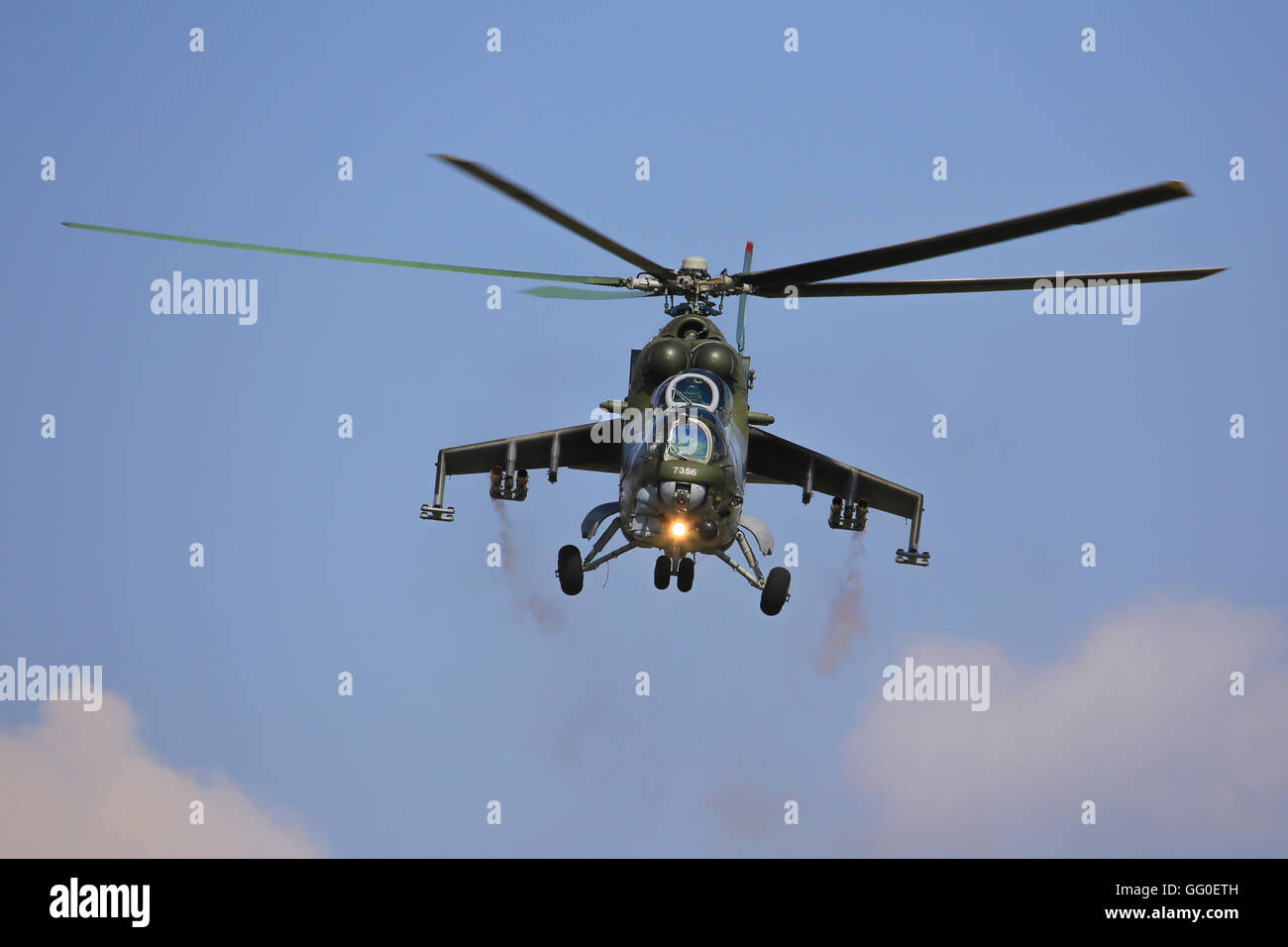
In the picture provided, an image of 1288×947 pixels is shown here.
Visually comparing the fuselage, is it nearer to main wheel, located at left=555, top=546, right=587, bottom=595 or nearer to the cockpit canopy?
the cockpit canopy

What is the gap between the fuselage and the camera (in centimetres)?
3216

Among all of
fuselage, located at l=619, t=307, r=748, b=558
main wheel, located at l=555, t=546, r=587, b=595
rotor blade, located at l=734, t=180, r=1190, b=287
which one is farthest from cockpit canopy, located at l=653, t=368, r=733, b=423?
main wheel, located at l=555, t=546, r=587, b=595

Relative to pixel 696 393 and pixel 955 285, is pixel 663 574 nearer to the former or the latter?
pixel 696 393

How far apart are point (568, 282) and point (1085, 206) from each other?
12785mm

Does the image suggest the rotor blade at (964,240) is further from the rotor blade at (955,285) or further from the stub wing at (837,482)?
the stub wing at (837,482)

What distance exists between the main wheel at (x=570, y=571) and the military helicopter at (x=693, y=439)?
0.10ft

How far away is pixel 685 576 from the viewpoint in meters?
34.5

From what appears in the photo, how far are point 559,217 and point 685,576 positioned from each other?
27.7 feet

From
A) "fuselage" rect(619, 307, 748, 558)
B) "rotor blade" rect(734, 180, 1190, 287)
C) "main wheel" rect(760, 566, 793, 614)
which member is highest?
"rotor blade" rect(734, 180, 1190, 287)

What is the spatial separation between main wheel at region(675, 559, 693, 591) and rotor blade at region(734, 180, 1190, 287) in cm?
627

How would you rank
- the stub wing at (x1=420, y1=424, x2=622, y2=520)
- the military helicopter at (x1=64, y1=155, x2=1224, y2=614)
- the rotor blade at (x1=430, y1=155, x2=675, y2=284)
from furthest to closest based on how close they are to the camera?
the stub wing at (x1=420, y1=424, x2=622, y2=520) → the military helicopter at (x1=64, y1=155, x2=1224, y2=614) → the rotor blade at (x1=430, y1=155, x2=675, y2=284)

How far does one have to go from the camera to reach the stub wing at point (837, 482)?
3903 cm
